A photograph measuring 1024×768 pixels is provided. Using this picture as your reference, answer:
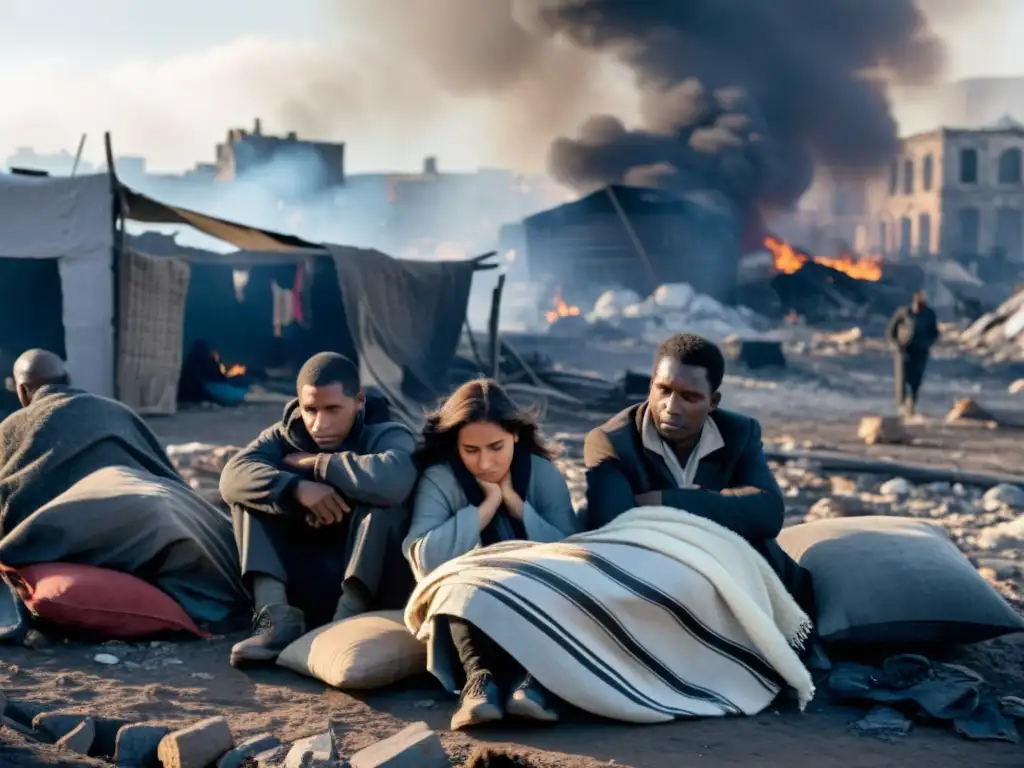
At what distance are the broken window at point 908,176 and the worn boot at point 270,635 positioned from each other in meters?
48.3

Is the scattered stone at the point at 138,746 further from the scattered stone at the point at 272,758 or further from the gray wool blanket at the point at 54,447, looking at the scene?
the gray wool blanket at the point at 54,447

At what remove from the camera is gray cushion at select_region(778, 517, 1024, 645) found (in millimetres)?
4273

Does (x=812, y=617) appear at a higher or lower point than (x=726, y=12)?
lower

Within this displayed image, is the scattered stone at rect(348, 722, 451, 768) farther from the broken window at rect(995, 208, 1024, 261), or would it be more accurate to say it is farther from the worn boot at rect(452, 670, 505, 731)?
the broken window at rect(995, 208, 1024, 261)

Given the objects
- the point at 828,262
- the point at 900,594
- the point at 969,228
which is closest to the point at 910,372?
the point at 900,594

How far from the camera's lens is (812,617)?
4.39 m

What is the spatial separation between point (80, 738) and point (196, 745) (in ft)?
1.18

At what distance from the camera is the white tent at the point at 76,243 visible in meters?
11.6

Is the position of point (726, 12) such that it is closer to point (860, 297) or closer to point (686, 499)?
point (860, 297)

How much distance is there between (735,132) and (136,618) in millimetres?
38349

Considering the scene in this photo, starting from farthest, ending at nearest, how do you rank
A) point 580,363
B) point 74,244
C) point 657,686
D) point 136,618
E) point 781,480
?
point 580,363
point 74,244
point 781,480
point 136,618
point 657,686

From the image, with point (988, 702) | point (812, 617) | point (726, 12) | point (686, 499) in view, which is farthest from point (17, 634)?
point (726, 12)

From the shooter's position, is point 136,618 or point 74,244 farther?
point 74,244

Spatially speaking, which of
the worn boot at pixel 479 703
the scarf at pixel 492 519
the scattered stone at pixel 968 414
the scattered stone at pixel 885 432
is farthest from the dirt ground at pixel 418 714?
the scattered stone at pixel 968 414
